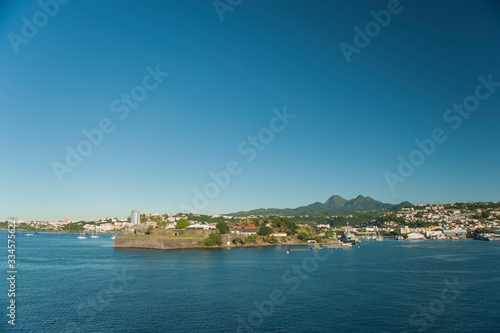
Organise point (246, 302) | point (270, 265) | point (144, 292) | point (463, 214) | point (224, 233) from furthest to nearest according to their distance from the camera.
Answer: point (463, 214) < point (224, 233) < point (270, 265) < point (144, 292) < point (246, 302)

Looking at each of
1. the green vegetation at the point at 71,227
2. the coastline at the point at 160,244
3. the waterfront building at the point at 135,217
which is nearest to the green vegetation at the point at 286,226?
the coastline at the point at 160,244

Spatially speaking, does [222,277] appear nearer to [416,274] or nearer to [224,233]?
[416,274]

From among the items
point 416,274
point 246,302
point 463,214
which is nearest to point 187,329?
point 246,302

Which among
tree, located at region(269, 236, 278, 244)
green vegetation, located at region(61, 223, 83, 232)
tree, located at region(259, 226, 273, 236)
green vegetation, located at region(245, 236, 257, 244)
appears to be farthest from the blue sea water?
green vegetation, located at region(61, 223, 83, 232)

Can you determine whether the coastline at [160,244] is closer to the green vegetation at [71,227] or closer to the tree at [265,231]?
the tree at [265,231]

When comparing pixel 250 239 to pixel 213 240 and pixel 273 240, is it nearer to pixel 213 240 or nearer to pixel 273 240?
→ pixel 273 240

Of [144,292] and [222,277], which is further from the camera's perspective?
[222,277]

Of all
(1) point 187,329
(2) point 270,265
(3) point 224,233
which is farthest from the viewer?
(3) point 224,233
